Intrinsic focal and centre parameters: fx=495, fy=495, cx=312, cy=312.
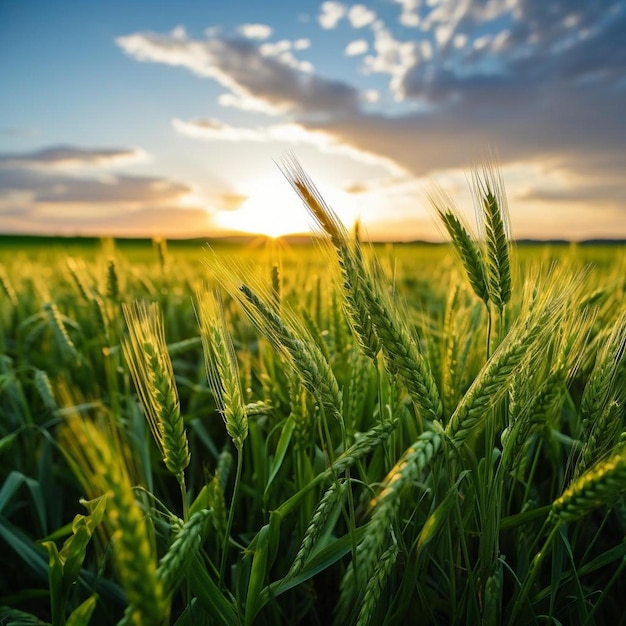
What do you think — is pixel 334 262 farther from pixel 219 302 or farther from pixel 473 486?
pixel 473 486

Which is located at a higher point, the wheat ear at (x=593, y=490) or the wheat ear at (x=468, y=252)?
the wheat ear at (x=468, y=252)

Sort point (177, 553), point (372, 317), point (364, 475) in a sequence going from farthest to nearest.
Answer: point (364, 475)
point (372, 317)
point (177, 553)

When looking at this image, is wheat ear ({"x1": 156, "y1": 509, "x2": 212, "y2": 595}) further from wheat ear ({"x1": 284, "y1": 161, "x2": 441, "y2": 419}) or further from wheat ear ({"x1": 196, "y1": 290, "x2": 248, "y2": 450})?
wheat ear ({"x1": 284, "y1": 161, "x2": 441, "y2": 419})

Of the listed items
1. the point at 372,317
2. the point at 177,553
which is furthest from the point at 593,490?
the point at 177,553

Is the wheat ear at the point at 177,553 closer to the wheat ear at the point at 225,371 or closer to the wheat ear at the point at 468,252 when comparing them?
the wheat ear at the point at 225,371

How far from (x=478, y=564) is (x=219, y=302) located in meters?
0.78

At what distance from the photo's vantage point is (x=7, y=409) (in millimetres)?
2389

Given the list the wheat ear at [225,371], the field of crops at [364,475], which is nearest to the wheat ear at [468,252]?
the field of crops at [364,475]

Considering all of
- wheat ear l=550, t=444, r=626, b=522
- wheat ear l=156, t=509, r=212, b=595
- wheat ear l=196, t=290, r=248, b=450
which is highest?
wheat ear l=196, t=290, r=248, b=450

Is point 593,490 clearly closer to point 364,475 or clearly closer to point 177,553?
point 364,475

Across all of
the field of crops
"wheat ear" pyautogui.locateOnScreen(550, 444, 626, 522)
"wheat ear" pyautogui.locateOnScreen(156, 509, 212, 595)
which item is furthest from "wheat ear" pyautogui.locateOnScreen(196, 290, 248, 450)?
"wheat ear" pyautogui.locateOnScreen(550, 444, 626, 522)

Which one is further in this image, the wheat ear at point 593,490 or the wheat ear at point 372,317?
the wheat ear at point 372,317

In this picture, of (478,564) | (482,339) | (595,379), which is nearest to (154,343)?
(478,564)

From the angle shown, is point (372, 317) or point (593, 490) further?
point (372, 317)
